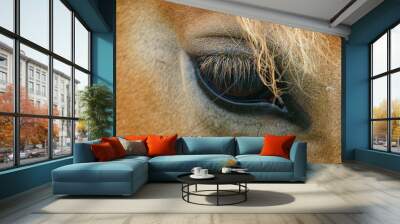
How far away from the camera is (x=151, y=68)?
835 centimetres

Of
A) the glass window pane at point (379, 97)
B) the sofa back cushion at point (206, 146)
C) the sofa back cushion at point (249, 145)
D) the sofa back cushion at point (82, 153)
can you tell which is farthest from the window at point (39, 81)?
the glass window pane at point (379, 97)

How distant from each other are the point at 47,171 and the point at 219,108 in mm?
4047

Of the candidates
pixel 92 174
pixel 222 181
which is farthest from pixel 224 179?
pixel 92 174

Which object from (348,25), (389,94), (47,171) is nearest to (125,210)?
(47,171)

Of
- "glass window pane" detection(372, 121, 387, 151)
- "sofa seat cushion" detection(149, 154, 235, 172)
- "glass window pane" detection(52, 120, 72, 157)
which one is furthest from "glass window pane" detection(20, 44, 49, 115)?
"glass window pane" detection(372, 121, 387, 151)

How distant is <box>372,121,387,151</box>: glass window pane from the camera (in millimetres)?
7899

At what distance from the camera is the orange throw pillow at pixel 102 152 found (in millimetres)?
5313

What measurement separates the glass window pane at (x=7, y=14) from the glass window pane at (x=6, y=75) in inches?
6.5

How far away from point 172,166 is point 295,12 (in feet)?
14.5

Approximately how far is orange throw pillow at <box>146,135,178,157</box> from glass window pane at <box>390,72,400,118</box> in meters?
4.56

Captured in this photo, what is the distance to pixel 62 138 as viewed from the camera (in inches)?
255

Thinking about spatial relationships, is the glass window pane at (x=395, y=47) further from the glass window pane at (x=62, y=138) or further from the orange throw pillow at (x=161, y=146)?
the glass window pane at (x=62, y=138)

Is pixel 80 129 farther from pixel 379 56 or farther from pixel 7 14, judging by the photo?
pixel 379 56

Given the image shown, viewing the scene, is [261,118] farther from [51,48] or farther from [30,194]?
[30,194]
